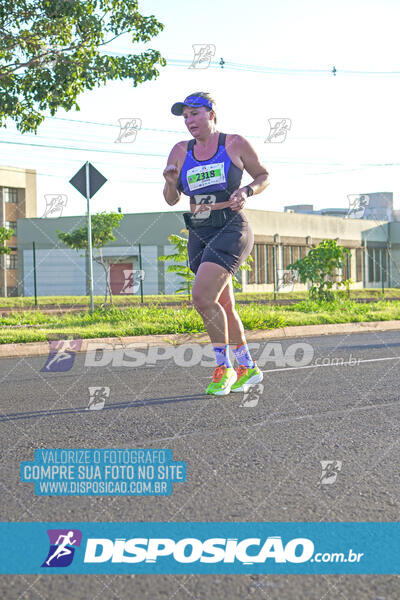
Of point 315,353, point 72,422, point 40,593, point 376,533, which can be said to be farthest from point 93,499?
point 315,353

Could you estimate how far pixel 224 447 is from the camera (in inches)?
144

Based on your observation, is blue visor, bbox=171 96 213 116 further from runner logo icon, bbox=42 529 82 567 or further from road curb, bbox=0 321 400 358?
road curb, bbox=0 321 400 358

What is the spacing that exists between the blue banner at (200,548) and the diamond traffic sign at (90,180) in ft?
35.1

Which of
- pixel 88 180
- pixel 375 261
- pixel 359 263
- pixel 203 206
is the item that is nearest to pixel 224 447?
pixel 203 206

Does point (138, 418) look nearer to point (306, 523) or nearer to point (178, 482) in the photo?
point (178, 482)

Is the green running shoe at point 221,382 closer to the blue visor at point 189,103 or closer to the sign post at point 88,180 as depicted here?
the blue visor at point 189,103

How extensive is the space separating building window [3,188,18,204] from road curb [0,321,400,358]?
1830 inches

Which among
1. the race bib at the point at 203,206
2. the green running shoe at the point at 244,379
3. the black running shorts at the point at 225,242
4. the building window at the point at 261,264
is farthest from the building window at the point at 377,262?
the race bib at the point at 203,206

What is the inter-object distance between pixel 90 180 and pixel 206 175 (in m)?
7.90

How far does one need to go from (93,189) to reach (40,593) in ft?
36.9

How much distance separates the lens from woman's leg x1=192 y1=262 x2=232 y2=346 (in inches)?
204

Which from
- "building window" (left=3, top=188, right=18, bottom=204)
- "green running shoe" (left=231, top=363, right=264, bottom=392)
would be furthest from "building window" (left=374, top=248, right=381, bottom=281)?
"green running shoe" (left=231, top=363, right=264, bottom=392)

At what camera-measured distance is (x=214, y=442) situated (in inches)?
149

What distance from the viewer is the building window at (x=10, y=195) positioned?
185 ft
